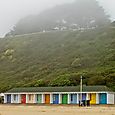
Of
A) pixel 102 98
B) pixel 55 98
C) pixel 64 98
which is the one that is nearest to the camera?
pixel 102 98

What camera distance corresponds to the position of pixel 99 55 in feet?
308

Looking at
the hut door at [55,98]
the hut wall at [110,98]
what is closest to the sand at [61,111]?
the hut wall at [110,98]

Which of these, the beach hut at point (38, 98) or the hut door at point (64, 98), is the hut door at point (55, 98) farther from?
the beach hut at point (38, 98)

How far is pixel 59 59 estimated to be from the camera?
99750 millimetres

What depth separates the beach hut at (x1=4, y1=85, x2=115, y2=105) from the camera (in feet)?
186

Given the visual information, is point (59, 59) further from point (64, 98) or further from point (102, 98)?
point (102, 98)

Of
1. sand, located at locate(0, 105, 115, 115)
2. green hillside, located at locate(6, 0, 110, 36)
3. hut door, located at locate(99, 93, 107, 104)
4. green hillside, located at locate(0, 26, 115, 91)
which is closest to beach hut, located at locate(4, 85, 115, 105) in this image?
hut door, located at locate(99, 93, 107, 104)

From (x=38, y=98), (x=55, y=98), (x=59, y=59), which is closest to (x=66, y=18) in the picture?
(x=59, y=59)

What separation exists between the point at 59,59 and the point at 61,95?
40.8 m

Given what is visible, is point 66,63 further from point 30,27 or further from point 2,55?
point 30,27

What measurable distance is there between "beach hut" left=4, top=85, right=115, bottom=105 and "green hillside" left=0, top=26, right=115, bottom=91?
7.24 m

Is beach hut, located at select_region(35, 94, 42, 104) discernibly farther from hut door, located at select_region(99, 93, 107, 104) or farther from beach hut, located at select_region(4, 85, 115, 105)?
hut door, located at select_region(99, 93, 107, 104)

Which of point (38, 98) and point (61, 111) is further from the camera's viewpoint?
point (38, 98)

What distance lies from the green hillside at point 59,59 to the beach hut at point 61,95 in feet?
23.8
